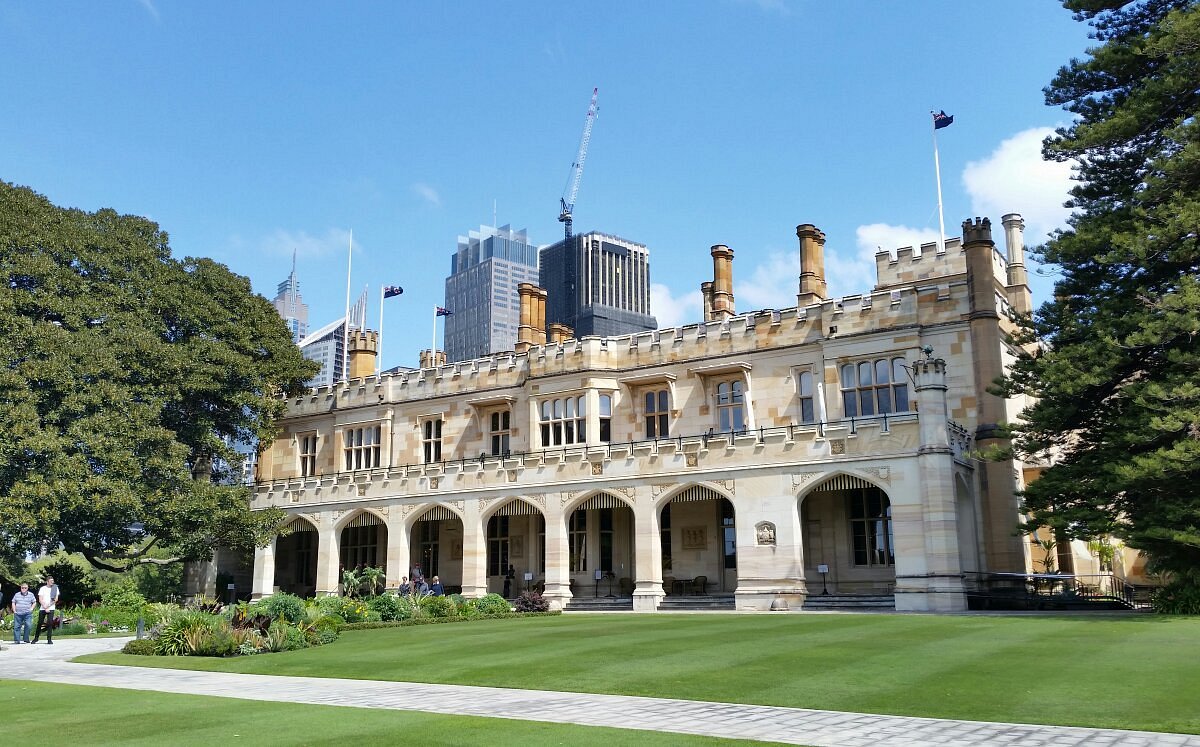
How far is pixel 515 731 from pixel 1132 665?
8.32m

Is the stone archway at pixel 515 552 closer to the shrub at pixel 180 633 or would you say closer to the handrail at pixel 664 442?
the handrail at pixel 664 442

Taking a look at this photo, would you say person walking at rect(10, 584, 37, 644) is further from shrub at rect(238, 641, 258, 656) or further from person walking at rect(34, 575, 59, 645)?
shrub at rect(238, 641, 258, 656)

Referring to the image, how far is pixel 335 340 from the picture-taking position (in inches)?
7313

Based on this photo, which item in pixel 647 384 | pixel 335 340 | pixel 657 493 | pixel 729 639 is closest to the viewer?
pixel 729 639

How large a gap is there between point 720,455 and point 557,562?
281 inches

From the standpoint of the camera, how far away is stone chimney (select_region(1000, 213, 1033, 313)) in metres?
36.4

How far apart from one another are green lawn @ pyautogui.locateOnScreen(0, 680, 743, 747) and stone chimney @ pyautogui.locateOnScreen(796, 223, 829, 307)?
27843 millimetres

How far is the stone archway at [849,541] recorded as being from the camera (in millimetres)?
30875

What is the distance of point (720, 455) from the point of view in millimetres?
30609

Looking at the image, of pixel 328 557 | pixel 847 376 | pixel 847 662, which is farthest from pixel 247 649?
pixel 328 557

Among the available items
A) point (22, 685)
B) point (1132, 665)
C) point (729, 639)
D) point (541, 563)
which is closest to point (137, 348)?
point (541, 563)

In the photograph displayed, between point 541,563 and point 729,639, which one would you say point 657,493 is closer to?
point 541,563

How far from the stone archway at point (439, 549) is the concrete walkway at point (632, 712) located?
80.7 ft

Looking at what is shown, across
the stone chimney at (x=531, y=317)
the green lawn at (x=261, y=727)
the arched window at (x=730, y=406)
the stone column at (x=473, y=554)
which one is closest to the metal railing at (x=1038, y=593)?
the arched window at (x=730, y=406)
